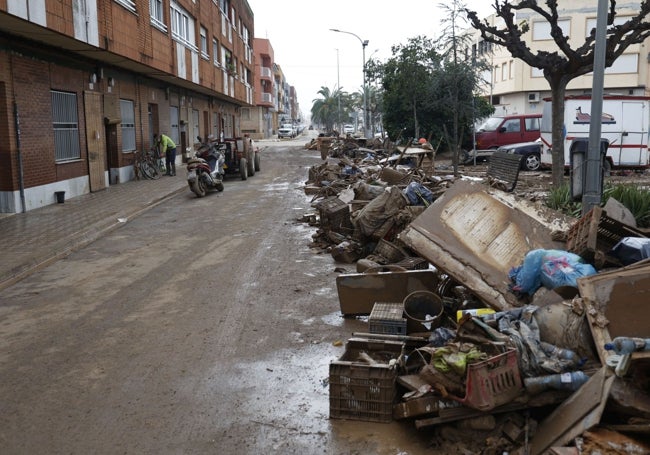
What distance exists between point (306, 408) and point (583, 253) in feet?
9.46

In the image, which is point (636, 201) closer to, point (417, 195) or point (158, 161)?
point (417, 195)

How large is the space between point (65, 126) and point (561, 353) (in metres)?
15.3

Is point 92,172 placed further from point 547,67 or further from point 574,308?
point 574,308

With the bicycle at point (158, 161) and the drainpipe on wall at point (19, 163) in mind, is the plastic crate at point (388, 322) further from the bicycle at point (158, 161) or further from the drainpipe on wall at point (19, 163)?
the bicycle at point (158, 161)

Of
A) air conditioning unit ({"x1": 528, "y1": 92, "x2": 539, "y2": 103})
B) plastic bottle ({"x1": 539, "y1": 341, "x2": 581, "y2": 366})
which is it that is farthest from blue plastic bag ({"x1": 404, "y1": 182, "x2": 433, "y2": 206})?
air conditioning unit ({"x1": 528, "y1": 92, "x2": 539, "y2": 103})

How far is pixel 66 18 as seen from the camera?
521 inches

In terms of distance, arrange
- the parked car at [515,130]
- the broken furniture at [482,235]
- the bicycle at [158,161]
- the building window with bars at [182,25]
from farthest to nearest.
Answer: the parked car at [515,130] < the building window with bars at [182,25] < the bicycle at [158,161] < the broken furniture at [482,235]

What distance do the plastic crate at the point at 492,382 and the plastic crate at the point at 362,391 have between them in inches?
19.7

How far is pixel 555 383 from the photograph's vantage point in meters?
4.02

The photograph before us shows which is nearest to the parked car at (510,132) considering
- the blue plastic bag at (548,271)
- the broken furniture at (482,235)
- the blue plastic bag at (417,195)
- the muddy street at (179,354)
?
the blue plastic bag at (417,195)

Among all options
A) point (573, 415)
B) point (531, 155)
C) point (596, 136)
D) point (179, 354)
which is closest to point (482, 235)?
point (596, 136)

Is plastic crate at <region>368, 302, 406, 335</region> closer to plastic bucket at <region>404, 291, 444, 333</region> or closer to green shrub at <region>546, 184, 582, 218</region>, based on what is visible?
plastic bucket at <region>404, 291, 444, 333</region>

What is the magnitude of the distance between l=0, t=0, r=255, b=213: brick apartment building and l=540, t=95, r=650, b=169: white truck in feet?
44.2

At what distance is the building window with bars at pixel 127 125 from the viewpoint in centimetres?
2138
